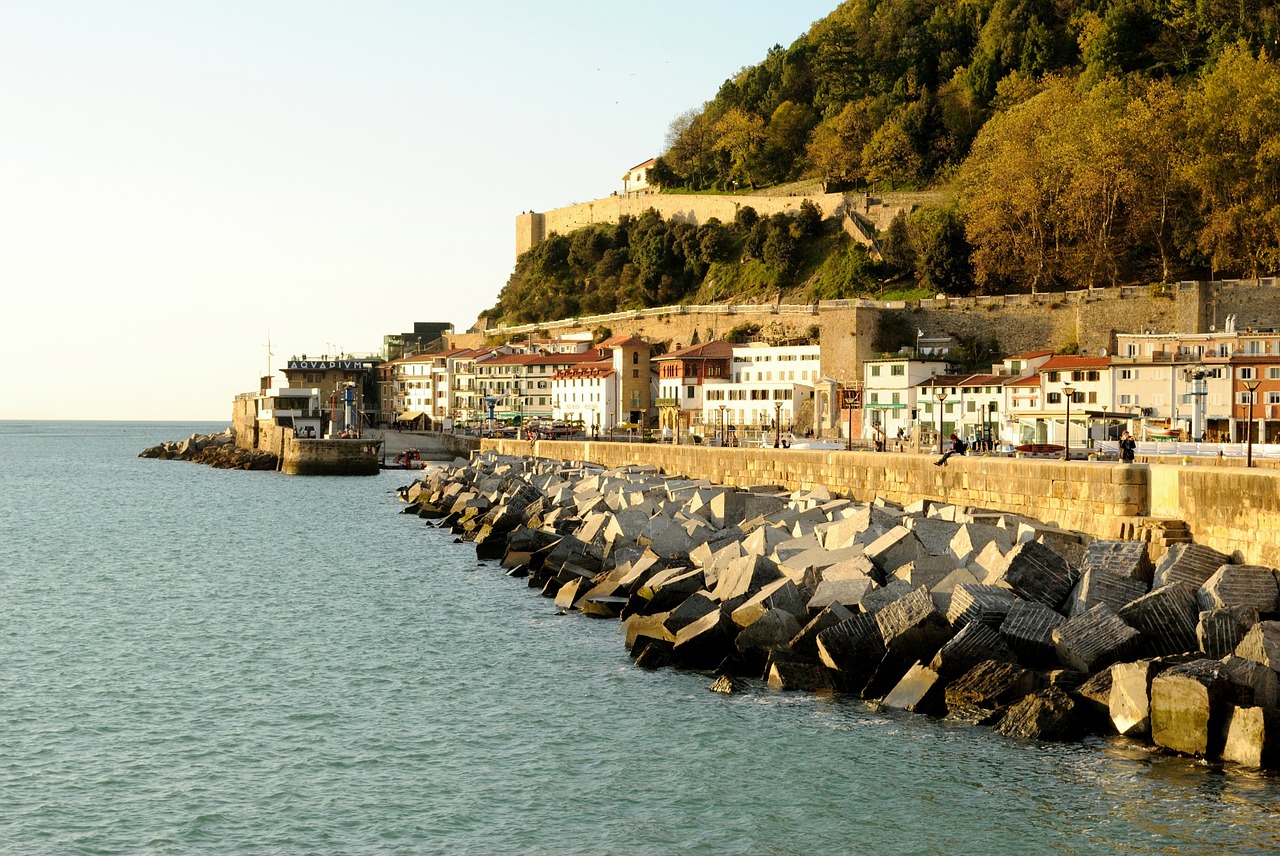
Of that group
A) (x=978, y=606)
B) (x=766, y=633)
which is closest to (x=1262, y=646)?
(x=978, y=606)

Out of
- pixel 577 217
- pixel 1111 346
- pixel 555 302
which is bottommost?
pixel 1111 346

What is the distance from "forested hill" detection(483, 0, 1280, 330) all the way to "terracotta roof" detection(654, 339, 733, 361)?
7373 millimetres

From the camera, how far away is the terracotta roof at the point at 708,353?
67688 mm

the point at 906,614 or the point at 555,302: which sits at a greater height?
the point at 555,302

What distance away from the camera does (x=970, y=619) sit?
1459 centimetres

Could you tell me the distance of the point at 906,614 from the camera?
1479 centimetres

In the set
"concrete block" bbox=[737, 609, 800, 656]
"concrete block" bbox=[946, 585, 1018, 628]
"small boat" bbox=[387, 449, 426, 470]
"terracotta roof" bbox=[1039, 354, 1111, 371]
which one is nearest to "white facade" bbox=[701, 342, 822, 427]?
"terracotta roof" bbox=[1039, 354, 1111, 371]

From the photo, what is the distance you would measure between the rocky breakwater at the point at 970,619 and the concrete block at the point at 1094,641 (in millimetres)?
16

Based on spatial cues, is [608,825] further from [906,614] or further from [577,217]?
[577,217]

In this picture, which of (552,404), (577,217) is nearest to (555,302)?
(577,217)

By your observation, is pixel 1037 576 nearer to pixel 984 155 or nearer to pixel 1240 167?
pixel 1240 167

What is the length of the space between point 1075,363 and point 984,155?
19.8m

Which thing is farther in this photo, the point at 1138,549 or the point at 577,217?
the point at 577,217

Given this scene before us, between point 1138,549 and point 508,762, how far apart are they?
29.1ft
